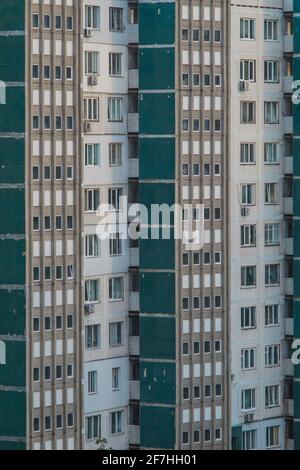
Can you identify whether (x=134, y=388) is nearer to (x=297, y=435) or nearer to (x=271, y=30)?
(x=297, y=435)

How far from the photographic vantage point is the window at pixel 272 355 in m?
79.0

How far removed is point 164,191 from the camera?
250 feet

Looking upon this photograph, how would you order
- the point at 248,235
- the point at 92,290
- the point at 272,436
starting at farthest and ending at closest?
1. the point at 272,436
2. the point at 248,235
3. the point at 92,290

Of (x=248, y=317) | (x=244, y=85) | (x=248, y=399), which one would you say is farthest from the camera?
(x=248, y=399)

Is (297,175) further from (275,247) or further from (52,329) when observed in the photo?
(52,329)

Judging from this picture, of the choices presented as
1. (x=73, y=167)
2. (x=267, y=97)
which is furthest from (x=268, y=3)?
(x=73, y=167)

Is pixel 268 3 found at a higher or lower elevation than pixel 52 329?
higher

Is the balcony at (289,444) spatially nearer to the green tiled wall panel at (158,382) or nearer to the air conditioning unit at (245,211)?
the green tiled wall panel at (158,382)

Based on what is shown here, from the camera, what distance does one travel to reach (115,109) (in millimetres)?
76312

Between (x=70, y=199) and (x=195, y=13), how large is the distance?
17.2ft

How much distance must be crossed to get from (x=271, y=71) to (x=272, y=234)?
371 cm

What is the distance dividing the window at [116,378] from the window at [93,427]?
87cm

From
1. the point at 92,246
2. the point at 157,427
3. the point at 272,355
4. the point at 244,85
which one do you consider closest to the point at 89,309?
the point at 92,246

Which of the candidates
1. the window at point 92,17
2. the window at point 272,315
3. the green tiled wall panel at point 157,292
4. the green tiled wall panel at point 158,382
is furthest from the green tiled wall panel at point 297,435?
the window at point 92,17
